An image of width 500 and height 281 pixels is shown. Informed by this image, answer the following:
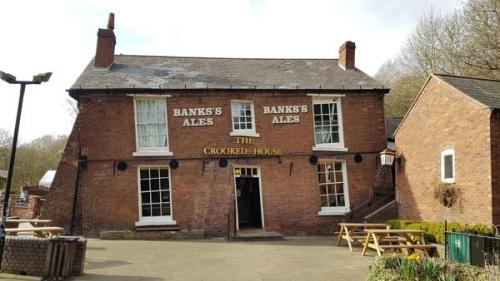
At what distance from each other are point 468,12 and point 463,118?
13929 millimetres

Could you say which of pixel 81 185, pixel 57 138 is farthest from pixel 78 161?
pixel 57 138

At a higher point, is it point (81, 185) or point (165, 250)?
point (81, 185)

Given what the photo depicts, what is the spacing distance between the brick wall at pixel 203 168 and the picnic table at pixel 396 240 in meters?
4.89

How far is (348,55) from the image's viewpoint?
818 inches

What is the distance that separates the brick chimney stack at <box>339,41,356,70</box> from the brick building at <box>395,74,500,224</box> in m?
5.06

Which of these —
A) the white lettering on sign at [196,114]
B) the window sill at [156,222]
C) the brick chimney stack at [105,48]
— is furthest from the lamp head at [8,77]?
the brick chimney stack at [105,48]

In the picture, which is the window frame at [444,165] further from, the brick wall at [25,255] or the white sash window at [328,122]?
the brick wall at [25,255]

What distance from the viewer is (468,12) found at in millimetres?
24406

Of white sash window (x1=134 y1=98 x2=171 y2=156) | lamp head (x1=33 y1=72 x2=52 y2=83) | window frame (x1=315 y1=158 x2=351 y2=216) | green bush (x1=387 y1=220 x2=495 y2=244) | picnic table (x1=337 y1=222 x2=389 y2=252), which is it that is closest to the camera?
lamp head (x1=33 y1=72 x2=52 y2=83)

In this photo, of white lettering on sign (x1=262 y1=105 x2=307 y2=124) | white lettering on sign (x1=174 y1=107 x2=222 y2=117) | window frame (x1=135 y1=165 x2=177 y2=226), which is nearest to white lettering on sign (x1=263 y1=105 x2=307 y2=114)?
white lettering on sign (x1=262 y1=105 x2=307 y2=124)

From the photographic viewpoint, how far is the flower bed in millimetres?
7715

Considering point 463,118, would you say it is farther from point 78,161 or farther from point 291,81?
point 78,161

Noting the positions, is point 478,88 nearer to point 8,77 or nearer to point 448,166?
point 448,166

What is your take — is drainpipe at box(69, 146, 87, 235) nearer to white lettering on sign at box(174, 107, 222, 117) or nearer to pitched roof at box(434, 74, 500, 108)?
white lettering on sign at box(174, 107, 222, 117)
